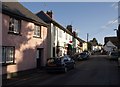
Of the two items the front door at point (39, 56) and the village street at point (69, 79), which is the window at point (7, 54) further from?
the front door at point (39, 56)

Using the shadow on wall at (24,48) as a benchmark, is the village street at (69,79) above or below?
below

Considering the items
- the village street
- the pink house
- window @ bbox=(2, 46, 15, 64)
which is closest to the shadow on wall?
the pink house

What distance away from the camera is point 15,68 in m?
23.2

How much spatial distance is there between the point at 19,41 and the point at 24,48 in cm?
137

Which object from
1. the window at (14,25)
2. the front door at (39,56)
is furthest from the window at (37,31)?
the window at (14,25)

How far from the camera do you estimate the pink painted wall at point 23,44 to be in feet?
70.9

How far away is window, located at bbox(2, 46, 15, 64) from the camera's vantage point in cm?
2155

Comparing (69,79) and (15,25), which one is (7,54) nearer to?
(15,25)

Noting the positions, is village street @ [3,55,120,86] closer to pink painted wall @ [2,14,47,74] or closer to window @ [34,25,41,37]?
pink painted wall @ [2,14,47,74]

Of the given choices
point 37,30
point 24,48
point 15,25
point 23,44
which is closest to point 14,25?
point 15,25

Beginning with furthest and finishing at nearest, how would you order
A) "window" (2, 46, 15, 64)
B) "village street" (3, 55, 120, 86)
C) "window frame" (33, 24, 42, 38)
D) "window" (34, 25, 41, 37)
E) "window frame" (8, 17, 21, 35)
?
1. "window" (34, 25, 41, 37)
2. "window frame" (33, 24, 42, 38)
3. "window frame" (8, 17, 21, 35)
4. "window" (2, 46, 15, 64)
5. "village street" (3, 55, 120, 86)

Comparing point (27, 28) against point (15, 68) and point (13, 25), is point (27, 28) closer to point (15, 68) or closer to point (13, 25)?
point (13, 25)

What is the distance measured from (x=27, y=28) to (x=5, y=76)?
678 centimetres

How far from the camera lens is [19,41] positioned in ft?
79.4
